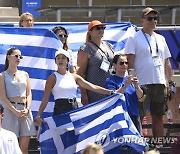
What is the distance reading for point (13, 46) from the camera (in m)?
10.5

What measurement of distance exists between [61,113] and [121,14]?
8.32m

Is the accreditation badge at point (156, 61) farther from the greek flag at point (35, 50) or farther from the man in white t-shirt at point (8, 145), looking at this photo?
the man in white t-shirt at point (8, 145)

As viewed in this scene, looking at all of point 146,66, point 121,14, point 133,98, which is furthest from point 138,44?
point 121,14

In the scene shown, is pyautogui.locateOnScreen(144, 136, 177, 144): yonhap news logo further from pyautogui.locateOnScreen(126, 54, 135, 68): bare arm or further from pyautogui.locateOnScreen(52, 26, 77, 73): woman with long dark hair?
pyautogui.locateOnScreen(52, 26, 77, 73): woman with long dark hair

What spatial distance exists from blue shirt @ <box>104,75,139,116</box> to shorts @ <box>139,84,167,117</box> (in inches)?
24.4

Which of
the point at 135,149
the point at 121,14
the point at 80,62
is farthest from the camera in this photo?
the point at 121,14

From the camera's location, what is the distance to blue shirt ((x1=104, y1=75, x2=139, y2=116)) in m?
9.36

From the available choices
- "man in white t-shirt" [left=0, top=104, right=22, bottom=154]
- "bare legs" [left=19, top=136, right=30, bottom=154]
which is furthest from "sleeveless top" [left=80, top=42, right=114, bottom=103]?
"man in white t-shirt" [left=0, top=104, right=22, bottom=154]

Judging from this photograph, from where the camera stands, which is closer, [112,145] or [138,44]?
Answer: [112,145]

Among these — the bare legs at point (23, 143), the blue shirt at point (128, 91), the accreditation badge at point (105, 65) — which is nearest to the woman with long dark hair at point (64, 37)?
the accreditation badge at point (105, 65)

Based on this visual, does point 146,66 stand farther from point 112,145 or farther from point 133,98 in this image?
point 112,145

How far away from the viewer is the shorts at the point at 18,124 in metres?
9.43

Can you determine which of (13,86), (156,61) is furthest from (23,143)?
(156,61)

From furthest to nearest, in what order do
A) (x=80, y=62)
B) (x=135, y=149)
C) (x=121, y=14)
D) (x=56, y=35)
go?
(x=121, y=14)
(x=56, y=35)
(x=80, y=62)
(x=135, y=149)
